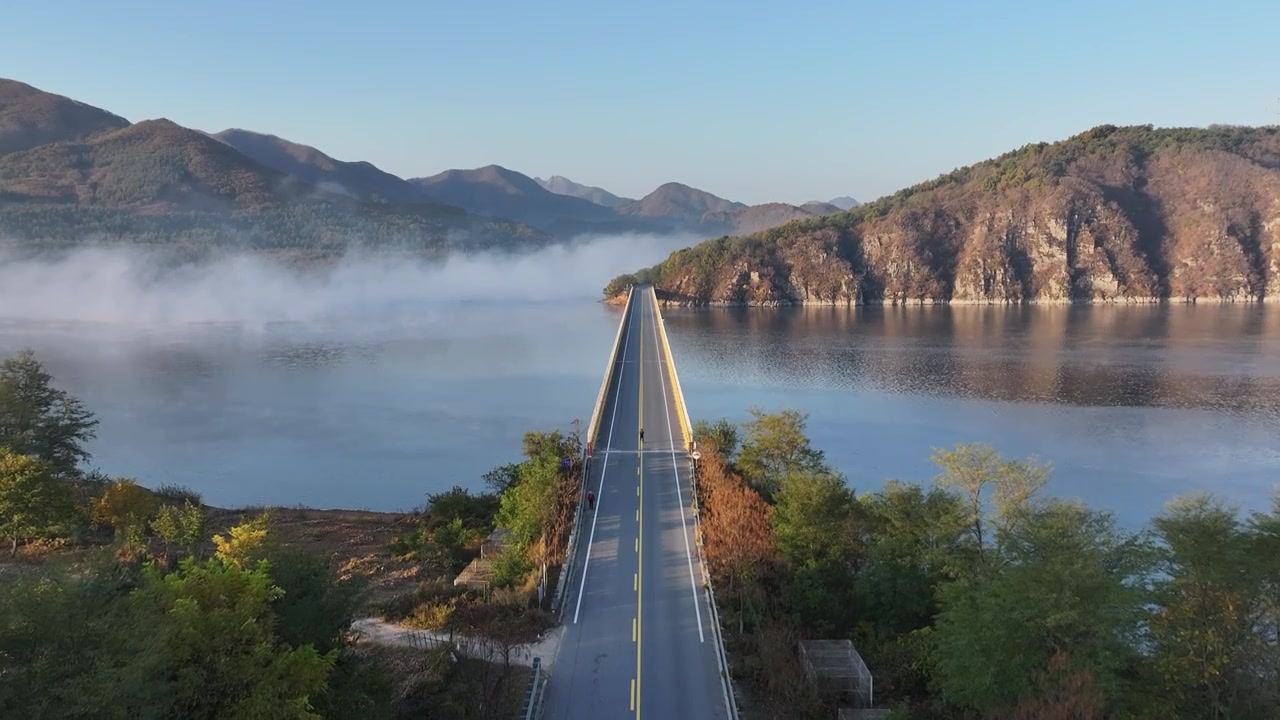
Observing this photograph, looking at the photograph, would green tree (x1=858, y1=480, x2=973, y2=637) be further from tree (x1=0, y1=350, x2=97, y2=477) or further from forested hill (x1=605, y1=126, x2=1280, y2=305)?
forested hill (x1=605, y1=126, x2=1280, y2=305)

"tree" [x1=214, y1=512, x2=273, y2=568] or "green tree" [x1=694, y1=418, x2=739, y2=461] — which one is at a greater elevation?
"tree" [x1=214, y1=512, x2=273, y2=568]

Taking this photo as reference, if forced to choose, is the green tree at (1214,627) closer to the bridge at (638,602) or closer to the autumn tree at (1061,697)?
the autumn tree at (1061,697)

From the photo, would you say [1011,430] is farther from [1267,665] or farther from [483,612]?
[483,612]

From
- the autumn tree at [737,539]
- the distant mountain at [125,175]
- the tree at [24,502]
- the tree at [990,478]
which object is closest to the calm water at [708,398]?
the tree at [990,478]

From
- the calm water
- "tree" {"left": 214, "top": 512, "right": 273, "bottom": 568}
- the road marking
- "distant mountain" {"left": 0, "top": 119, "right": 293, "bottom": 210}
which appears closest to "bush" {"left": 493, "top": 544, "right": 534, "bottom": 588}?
the road marking

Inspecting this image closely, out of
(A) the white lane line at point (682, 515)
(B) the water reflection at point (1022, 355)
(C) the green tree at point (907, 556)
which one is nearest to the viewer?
(A) the white lane line at point (682, 515)

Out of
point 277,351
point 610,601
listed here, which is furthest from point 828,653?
point 277,351
